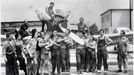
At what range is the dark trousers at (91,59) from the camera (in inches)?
651

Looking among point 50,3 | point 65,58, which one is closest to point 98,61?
point 65,58

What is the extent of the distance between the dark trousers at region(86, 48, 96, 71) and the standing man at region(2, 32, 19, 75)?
11.9 ft

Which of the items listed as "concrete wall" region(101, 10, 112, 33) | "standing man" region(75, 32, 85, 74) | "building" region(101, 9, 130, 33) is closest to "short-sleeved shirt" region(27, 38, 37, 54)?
"standing man" region(75, 32, 85, 74)

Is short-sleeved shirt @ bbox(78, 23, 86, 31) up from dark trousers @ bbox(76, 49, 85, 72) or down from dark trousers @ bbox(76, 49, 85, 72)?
up

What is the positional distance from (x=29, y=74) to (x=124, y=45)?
4.20m

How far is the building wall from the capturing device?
33309 millimetres

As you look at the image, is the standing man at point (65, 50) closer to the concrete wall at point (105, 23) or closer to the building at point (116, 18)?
the concrete wall at point (105, 23)

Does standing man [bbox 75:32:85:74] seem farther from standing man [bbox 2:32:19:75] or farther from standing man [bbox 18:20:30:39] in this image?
standing man [bbox 2:32:19:75]

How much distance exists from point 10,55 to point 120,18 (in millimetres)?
22106

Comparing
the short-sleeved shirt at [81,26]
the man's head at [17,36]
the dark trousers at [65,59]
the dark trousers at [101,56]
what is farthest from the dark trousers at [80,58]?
the man's head at [17,36]

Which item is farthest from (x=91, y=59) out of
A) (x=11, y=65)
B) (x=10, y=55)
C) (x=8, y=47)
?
(x=8, y=47)

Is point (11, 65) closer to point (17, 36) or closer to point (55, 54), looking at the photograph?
point (17, 36)

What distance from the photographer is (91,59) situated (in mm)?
16688

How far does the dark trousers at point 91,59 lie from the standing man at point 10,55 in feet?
11.9
